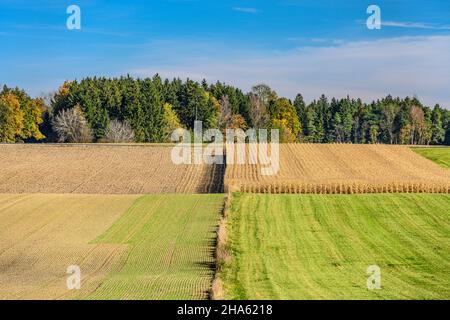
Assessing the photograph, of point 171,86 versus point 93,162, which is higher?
point 171,86

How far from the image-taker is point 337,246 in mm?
31562

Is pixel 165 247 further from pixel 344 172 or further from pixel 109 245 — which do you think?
pixel 344 172

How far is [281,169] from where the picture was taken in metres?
60.9

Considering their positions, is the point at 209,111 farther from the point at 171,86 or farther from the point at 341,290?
the point at 341,290

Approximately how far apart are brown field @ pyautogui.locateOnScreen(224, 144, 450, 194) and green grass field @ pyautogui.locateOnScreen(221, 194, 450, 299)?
2.93 meters

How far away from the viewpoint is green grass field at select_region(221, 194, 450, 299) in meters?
22.5

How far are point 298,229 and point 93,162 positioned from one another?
35.6 meters

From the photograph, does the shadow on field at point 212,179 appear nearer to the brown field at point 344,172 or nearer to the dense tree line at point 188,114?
the brown field at point 344,172

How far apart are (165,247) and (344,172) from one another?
30137 mm

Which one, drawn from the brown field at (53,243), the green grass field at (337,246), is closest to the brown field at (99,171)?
the brown field at (53,243)

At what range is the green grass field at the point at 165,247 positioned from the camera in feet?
73.5

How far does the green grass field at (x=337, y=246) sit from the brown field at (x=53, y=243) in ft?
18.7
